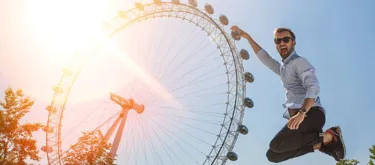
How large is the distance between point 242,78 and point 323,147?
2891cm

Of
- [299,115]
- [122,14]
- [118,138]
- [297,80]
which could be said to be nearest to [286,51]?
[297,80]

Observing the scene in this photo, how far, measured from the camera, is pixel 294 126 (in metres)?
2.90

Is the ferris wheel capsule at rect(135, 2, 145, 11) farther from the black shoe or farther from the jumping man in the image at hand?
the black shoe

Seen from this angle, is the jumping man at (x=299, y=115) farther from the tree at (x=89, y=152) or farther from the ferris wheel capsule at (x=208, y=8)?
the ferris wheel capsule at (x=208, y=8)

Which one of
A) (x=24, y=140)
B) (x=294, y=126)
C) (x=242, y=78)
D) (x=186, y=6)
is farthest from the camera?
(x=186, y=6)

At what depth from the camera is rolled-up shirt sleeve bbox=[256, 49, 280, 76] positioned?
3863 millimetres

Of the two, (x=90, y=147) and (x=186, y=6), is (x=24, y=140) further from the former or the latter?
(x=186, y=6)

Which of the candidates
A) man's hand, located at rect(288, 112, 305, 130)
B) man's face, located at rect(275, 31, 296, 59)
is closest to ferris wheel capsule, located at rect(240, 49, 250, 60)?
man's face, located at rect(275, 31, 296, 59)

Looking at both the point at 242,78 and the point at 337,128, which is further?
the point at 242,78

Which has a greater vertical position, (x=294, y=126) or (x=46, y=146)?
(x=46, y=146)

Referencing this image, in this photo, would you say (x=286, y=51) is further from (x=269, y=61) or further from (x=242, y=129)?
(x=242, y=129)

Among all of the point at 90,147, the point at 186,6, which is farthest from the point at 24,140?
the point at 186,6

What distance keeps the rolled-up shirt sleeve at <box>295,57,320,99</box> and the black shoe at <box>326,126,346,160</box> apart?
1.14 ft

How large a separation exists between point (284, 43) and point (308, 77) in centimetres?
46
